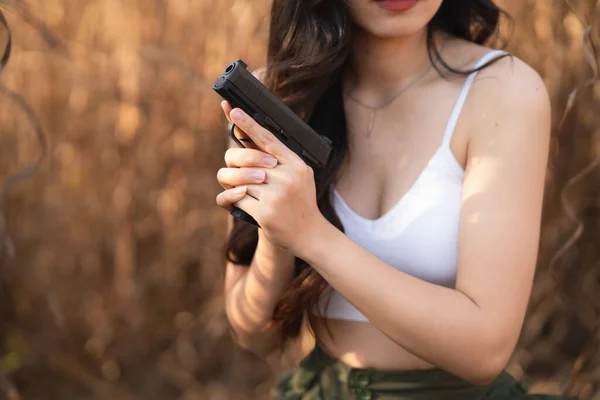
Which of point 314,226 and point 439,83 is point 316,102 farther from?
point 314,226

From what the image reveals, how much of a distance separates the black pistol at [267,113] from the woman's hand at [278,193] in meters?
0.02

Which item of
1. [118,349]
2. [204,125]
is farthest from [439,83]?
[118,349]

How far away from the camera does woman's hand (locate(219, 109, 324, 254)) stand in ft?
3.22

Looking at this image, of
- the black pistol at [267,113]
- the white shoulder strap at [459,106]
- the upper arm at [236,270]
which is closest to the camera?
the black pistol at [267,113]

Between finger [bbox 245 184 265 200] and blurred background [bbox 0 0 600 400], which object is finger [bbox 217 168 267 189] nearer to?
finger [bbox 245 184 265 200]

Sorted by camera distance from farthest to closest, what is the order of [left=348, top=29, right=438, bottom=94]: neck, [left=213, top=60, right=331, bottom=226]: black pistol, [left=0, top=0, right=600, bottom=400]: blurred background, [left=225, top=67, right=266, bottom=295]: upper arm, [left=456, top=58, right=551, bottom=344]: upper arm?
[left=0, top=0, right=600, bottom=400]: blurred background
[left=225, top=67, right=266, bottom=295]: upper arm
[left=348, top=29, right=438, bottom=94]: neck
[left=456, top=58, right=551, bottom=344]: upper arm
[left=213, top=60, right=331, bottom=226]: black pistol

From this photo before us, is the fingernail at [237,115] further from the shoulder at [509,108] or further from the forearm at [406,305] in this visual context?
the shoulder at [509,108]

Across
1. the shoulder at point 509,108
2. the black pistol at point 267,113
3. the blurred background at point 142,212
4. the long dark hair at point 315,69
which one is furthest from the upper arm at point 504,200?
the blurred background at point 142,212

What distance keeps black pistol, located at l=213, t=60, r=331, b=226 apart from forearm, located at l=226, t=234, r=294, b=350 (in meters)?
0.17

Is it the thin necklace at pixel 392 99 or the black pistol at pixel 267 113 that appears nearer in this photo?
the black pistol at pixel 267 113

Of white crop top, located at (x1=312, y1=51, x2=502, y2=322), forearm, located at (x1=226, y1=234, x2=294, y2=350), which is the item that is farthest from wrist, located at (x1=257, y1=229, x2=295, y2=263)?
white crop top, located at (x1=312, y1=51, x2=502, y2=322)

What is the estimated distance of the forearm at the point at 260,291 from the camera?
1.20m

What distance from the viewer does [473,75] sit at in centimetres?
120

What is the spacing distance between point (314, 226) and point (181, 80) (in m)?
1.44
